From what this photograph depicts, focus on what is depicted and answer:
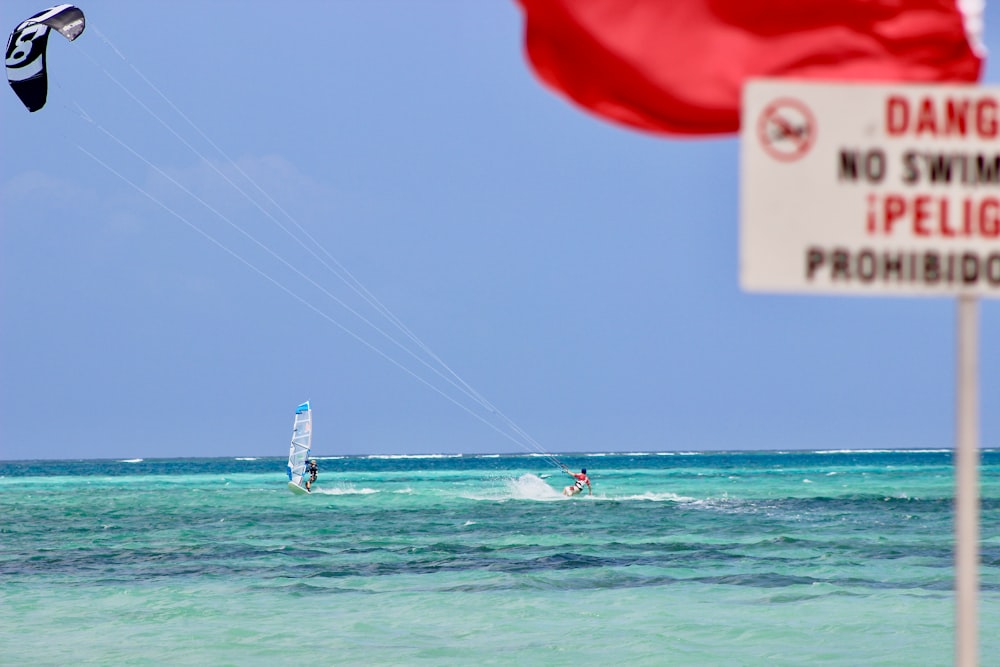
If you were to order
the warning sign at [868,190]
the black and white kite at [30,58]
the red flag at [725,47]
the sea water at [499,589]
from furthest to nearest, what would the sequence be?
the black and white kite at [30,58]
the sea water at [499,589]
the red flag at [725,47]
the warning sign at [868,190]

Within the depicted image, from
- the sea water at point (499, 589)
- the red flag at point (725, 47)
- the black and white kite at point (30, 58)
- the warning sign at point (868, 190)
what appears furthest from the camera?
the black and white kite at point (30, 58)

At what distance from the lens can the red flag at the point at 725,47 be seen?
14.3ft

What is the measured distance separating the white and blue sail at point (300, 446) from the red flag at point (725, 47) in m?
42.2

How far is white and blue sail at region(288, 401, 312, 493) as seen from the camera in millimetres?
46844

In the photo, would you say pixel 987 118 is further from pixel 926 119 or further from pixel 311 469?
pixel 311 469

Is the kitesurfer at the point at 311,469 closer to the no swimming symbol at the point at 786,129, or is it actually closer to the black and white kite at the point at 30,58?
the black and white kite at the point at 30,58

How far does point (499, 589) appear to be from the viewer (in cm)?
1678

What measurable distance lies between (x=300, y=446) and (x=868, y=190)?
46442 mm

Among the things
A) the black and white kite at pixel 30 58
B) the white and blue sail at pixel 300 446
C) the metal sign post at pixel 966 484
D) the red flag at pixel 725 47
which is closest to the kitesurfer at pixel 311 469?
the white and blue sail at pixel 300 446

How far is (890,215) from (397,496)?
4524cm

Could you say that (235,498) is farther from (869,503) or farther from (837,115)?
(837,115)

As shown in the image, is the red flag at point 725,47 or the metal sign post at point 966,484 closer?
the metal sign post at point 966,484

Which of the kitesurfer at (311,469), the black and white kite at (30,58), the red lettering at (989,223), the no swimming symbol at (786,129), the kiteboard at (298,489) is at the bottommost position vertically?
the kiteboard at (298,489)

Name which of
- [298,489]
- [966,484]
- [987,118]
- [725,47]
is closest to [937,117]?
[987,118]
